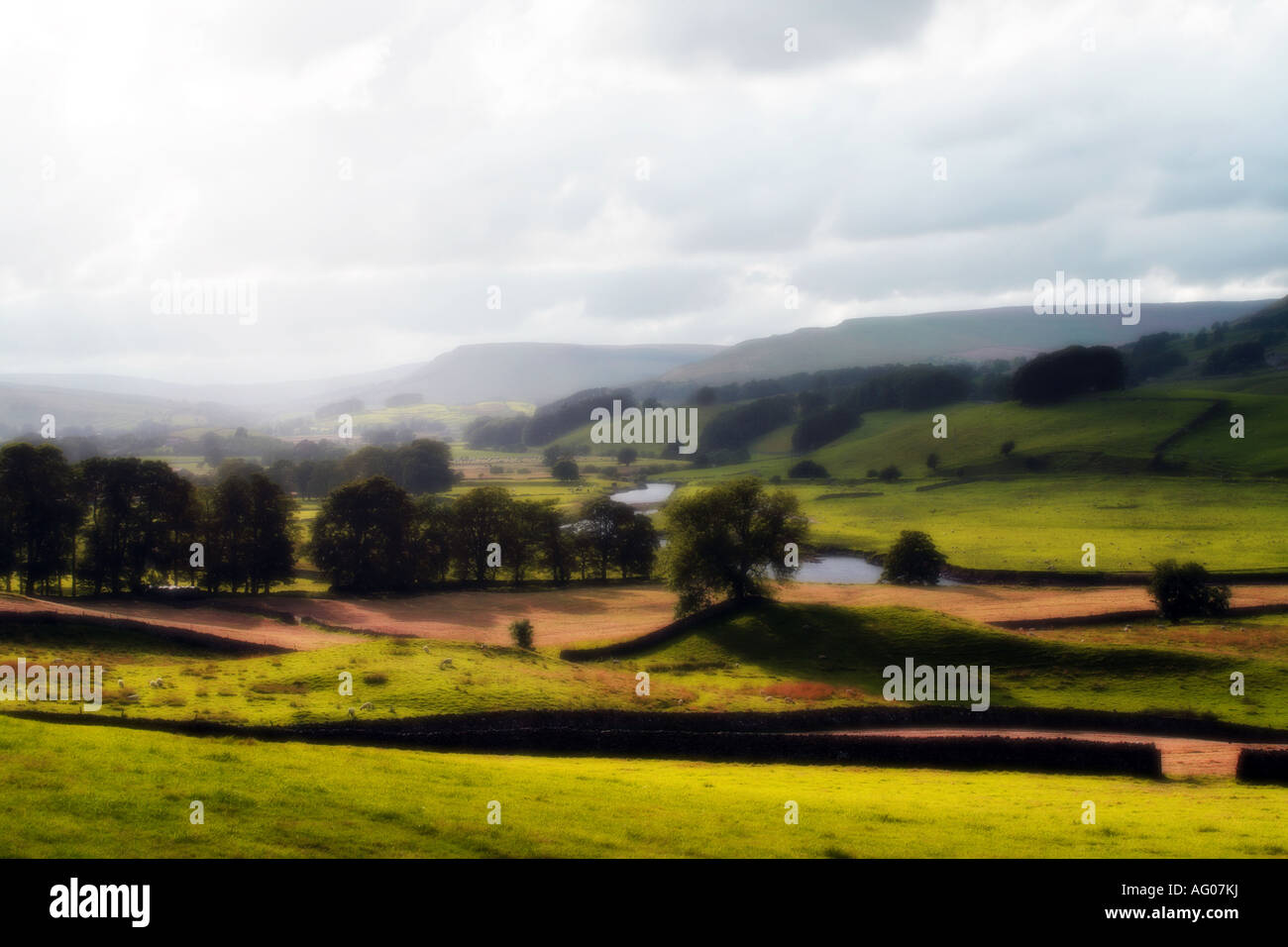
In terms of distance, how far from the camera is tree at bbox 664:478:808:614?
59531 mm

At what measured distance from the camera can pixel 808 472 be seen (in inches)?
6171

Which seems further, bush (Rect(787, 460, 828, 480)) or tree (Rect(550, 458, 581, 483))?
tree (Rect(550, 458, 581, 483))

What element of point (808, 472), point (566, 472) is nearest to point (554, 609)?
point (808, 472)

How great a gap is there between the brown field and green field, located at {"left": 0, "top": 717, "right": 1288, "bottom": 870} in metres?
29.9

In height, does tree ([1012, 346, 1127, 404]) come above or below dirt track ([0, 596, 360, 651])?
above

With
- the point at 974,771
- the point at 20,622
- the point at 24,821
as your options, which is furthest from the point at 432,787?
the point at 20,622

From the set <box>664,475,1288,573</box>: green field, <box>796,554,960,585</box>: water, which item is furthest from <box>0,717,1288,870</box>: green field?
<box>796,554,960,585</box>: water

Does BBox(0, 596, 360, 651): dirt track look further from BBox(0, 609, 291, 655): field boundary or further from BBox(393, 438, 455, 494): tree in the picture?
BBox(393, 438, 455, 494): tree

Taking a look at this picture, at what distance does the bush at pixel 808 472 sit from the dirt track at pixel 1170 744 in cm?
11506

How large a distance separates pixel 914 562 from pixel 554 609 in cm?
3170

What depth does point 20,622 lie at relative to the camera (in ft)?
147

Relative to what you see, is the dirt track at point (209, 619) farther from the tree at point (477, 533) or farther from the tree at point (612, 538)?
the tree at point (612, 538)
